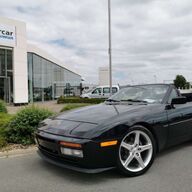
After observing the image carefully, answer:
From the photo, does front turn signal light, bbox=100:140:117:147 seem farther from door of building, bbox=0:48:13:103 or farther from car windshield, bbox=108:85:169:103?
door of building, bbox=0:48:13:103

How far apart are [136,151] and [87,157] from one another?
0.90 metres

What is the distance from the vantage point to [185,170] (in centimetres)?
397

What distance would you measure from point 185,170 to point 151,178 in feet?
2.24

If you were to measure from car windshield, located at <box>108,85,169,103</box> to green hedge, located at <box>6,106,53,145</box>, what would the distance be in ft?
6.56

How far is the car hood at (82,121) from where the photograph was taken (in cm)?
357

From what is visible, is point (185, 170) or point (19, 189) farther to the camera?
point (185, 170)

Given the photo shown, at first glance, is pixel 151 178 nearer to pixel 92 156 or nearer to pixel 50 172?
pixel 92 156

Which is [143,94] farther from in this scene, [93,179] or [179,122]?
[93,179]

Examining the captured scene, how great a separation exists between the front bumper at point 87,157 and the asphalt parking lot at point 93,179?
25 centimetres

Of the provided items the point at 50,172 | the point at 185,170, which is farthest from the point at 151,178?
the point at 50,172

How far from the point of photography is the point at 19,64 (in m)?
20.2

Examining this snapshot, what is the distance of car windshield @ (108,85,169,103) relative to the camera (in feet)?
15.8

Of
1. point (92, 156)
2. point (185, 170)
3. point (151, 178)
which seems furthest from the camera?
point (185, 170)

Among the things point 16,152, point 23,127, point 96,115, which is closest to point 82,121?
point 96,115
